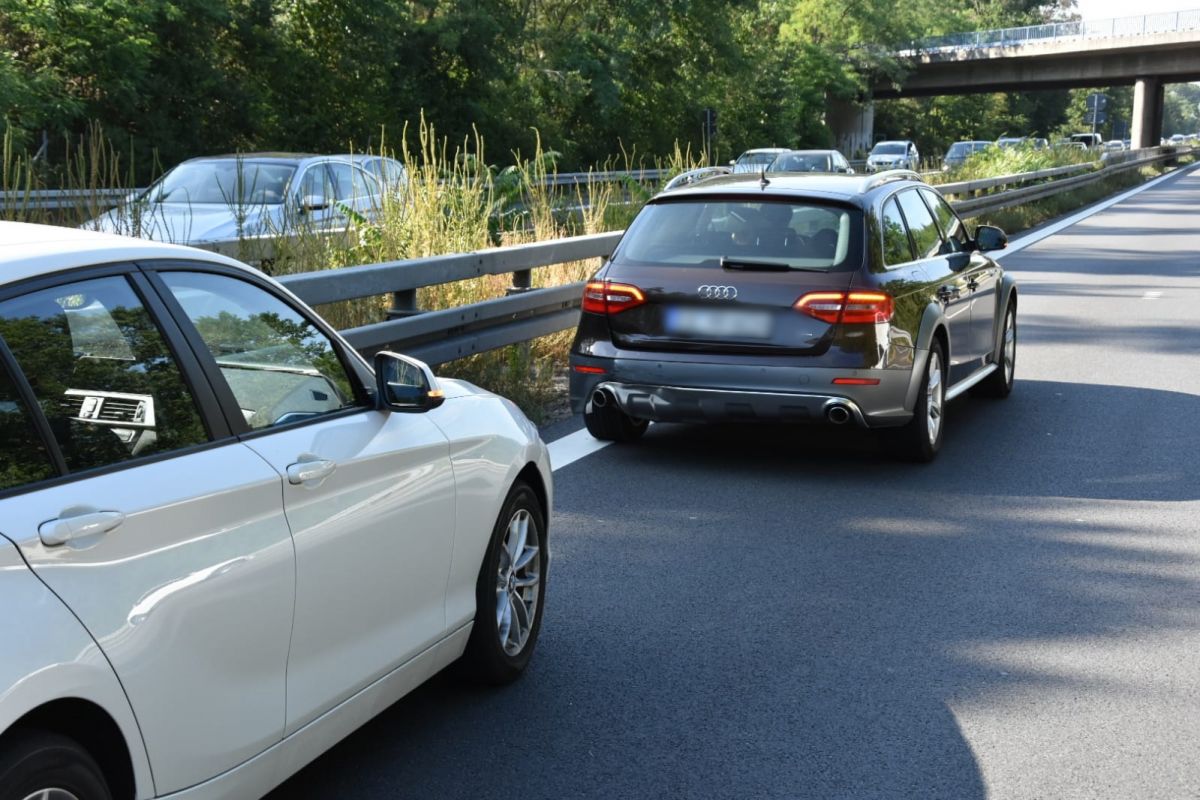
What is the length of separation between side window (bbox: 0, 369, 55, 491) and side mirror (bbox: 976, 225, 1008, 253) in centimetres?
763

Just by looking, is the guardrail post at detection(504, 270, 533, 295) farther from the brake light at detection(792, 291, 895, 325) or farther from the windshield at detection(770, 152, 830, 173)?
the windshield at detection(770, 152, 830, 173)

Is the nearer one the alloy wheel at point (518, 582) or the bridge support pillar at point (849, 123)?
the alloy wheel at point (518, 582)

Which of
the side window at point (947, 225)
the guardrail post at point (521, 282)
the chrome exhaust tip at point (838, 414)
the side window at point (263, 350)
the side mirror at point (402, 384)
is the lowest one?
the chrome exhaust tip at point (838, 414)

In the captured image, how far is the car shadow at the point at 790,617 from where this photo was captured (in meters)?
4.20

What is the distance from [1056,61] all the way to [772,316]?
8393 cm

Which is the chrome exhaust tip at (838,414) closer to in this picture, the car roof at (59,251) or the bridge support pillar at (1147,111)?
the car roof at (59,251)

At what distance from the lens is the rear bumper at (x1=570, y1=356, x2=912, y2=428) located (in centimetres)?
761

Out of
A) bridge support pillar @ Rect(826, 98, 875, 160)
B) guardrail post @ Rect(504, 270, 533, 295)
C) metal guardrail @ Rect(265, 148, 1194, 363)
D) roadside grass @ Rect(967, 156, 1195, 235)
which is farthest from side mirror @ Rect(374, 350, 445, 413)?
bridge support pillar @ Rect(826, 98, 875, 160)

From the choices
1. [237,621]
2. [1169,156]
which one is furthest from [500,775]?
[1169,156]

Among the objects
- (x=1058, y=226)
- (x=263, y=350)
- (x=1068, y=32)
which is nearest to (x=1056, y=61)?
(x=1068, y=32)

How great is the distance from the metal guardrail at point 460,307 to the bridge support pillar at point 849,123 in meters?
74.8

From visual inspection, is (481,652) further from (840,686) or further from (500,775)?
(840,686)

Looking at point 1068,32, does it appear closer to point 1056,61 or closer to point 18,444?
point 1056,61

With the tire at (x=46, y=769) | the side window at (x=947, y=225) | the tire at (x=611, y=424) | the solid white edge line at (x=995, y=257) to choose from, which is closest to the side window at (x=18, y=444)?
the tire at (x=46, y=769)
